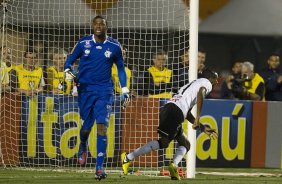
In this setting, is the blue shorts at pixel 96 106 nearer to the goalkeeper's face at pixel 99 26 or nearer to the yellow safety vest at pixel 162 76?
the goalkeeper's face at pixel 99 26

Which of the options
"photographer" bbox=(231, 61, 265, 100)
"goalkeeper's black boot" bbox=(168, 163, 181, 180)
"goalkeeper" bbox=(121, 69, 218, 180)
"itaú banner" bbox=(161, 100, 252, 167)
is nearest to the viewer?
"goalkeeper's black boot" bbox=(168, 163, 181, 180)

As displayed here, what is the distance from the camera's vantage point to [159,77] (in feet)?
73.6

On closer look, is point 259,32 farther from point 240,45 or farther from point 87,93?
point 87,93

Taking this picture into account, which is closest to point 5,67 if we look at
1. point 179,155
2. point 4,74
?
point 4,74

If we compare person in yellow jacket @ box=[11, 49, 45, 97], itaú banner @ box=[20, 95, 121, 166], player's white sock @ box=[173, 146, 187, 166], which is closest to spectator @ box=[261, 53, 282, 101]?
itaú banner @ box=[20, 95, 121, 166]

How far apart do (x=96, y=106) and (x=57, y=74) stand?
3.20 m

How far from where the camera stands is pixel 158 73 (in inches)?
885

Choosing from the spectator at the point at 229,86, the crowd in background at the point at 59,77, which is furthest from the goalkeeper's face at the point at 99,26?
the spectator at the point at 229,86

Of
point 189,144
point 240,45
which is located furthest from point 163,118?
point 240,45

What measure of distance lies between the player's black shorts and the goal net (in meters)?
2.44

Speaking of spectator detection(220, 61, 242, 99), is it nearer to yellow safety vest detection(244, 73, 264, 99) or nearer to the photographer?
the photographer

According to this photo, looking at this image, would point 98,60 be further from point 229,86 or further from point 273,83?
point 273,83

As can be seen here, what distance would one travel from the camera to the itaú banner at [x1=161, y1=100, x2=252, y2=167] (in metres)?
23.8

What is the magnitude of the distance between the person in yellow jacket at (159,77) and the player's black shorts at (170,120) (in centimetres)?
258
